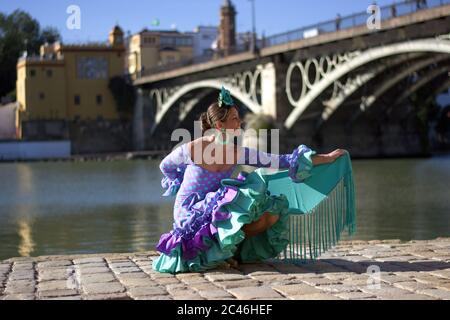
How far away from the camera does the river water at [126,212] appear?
36.1 ft

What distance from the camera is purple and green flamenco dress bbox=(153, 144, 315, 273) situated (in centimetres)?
525

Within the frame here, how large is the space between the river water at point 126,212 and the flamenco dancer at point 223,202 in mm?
4653

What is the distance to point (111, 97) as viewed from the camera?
58312 millimetres

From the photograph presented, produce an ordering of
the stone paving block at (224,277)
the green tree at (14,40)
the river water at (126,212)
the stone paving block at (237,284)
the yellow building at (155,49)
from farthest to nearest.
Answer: the yellow building at (155,49), the green tree at (14,40), the river water at (126,212), the stone paving block at (224,277), the stone paving block at (237,284)

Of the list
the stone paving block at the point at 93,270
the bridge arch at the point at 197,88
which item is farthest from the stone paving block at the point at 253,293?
the bridge arch at the point at 197,88

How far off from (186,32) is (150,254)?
80.5 m

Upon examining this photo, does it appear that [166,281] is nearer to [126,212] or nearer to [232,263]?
[232,263]

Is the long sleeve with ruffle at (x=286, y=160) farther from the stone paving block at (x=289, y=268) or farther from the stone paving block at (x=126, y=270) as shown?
the stone paving block at (x=126, y=270)

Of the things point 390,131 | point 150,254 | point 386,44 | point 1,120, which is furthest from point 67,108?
point 150,254

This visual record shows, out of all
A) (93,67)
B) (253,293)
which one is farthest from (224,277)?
(93,67)

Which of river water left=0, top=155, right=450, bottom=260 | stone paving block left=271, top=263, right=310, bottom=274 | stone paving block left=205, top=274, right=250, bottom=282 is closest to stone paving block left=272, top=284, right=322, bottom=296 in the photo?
stone paving block left=205, top=274, right=250, bottom=282

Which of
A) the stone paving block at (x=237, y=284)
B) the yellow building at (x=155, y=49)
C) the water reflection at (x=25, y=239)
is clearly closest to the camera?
the stone paving block at (x=237, y=284)

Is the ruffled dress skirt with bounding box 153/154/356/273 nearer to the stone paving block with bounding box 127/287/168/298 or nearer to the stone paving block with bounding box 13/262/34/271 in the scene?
the stone paving block with bounding box 127/287/168/298

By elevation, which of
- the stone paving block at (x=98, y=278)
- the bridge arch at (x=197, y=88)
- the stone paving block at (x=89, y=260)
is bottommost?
the stone paving block at (x=89, y=260)
